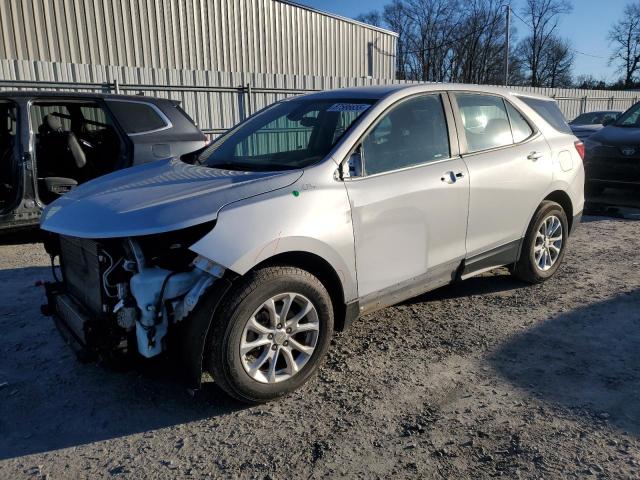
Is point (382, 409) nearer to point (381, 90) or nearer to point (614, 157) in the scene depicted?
point (381, 90)

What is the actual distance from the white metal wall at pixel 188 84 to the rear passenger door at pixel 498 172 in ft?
26.8

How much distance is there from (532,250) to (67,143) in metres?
5.30

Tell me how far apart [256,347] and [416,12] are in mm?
58658

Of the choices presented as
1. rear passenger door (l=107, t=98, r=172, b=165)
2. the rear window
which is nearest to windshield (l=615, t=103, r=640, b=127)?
the rear window

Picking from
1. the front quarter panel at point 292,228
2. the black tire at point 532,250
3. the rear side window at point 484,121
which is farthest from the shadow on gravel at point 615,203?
the front quarter panel at point 292,228

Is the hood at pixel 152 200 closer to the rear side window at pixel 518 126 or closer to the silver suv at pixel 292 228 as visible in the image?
the silver suv at pixel 292 228

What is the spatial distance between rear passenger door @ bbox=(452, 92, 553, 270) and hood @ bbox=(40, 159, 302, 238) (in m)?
1.61

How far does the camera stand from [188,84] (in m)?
11.0

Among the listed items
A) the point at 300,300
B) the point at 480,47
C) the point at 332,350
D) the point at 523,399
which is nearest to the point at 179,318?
the point at 300,300

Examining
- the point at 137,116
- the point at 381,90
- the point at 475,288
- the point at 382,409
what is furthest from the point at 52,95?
the point at 382,409

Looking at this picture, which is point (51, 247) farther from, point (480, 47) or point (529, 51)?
point (529, 51)

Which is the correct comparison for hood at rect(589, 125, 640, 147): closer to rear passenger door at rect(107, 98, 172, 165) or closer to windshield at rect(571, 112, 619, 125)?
rear passenger door at rect(107, 98, 172, 165)

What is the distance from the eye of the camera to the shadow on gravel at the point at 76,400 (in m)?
2.60

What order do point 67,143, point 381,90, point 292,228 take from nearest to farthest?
point 292,228 < point 381,90 < point 67,143
